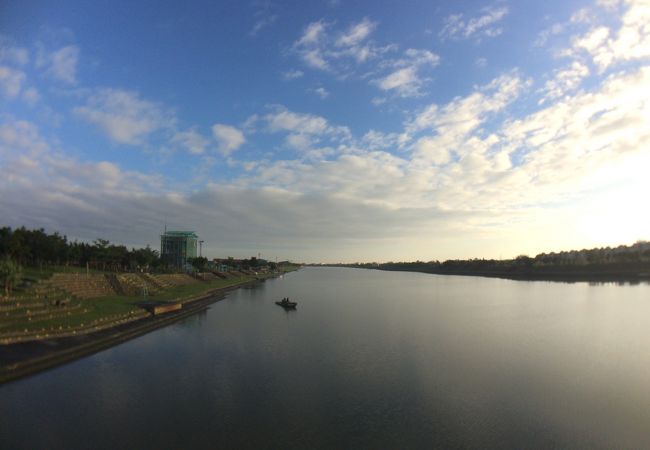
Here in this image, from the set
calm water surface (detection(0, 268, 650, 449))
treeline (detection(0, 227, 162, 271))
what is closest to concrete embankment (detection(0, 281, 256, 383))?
calm water surface (detection(0, 268, 650, 449))

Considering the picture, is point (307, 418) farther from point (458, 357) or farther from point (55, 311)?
point (55, 311)

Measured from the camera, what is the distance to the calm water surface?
1499 centimetres

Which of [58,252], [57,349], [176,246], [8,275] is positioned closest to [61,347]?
[57,349]

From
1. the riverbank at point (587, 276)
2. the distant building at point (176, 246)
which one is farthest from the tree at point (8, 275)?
the riverbank at point (587, 276)

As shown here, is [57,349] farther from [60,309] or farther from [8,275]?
[8,275]

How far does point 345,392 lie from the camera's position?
777 inches

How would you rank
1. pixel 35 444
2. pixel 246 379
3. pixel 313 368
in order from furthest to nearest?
pixel 313 368, pixel 246 379, pixel 35 444

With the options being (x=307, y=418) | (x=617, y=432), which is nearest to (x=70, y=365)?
(x=307, y=418)

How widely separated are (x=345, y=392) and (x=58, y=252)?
54.2 m

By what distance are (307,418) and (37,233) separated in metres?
53.7

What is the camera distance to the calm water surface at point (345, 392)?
14992 millimetres

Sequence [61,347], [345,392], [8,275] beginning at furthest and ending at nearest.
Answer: [8,275] < [61,347] < [345,392]

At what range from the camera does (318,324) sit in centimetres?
4281

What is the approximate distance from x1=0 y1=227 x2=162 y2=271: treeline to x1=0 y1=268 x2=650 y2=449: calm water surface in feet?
79.6
